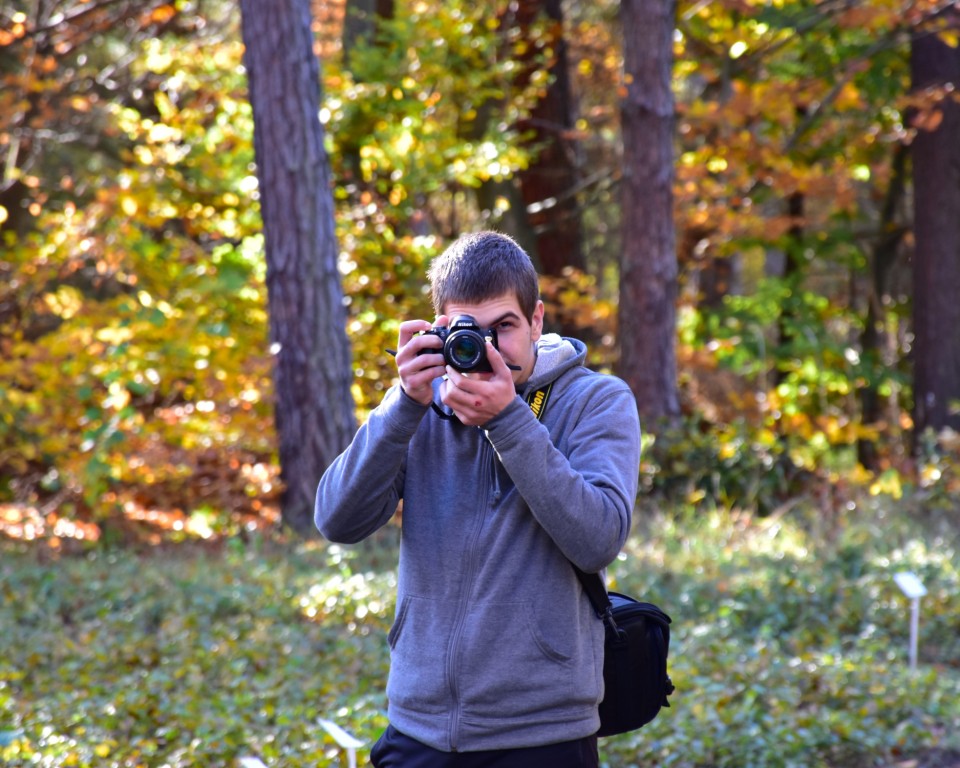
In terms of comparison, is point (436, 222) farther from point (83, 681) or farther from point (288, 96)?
point (83, 681)

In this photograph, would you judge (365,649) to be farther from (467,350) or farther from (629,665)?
(467,350)

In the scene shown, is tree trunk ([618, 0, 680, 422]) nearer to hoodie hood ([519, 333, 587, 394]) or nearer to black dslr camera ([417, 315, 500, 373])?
hoodie hood ([519, 333, 587, 394])

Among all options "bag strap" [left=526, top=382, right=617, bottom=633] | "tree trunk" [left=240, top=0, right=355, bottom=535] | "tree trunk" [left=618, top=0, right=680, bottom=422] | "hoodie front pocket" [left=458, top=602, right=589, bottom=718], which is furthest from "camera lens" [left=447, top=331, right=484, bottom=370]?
"tree trunk" [left=618, top=0, right=680, bottom=422]

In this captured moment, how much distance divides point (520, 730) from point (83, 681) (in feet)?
12.8

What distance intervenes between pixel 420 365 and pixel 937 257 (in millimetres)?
12057

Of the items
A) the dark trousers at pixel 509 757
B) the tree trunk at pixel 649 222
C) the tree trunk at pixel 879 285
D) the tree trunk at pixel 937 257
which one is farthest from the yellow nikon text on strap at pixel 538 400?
the tree trunk at pixel 879 285

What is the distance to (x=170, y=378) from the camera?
33.7ft

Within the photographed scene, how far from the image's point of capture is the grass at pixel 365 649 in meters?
4.81

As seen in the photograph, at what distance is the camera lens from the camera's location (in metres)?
2.25

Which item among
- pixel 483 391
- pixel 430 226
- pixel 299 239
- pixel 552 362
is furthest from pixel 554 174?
pixel 483 391

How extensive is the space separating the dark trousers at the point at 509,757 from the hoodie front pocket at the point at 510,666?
0.09 metres

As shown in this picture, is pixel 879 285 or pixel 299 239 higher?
pixel 299 239

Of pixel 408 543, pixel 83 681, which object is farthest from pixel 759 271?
pixel 408 543

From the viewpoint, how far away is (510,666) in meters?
2.36
